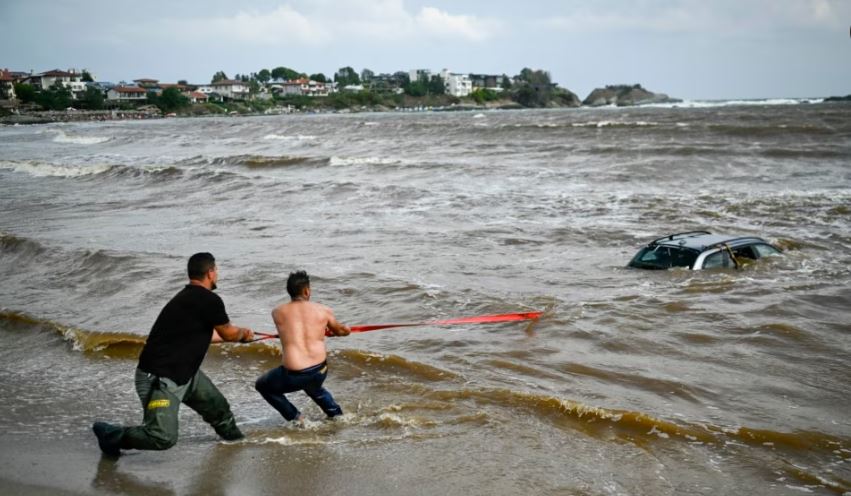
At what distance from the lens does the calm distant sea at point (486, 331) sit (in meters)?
6.06

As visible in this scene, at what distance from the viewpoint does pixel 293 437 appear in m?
6.23

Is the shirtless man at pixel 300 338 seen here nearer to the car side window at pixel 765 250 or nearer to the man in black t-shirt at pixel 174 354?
the man in black t-shirt at pixel 174 354

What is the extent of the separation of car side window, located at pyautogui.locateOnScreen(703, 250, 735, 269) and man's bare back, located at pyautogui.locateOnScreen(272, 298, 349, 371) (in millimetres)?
8510

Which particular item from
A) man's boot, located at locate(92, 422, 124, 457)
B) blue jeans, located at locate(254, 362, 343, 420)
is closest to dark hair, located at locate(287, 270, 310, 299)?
blue jeans, located at locate(254, 362, 343, 420)

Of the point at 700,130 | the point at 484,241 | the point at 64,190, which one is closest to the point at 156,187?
the point at 64,190

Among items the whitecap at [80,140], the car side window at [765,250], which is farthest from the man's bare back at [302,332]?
the whitecap at [80,140]

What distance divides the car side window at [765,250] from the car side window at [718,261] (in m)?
1.03

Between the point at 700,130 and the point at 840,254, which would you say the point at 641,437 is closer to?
the point at 840,254

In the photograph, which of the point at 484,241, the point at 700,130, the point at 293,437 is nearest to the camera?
the point at 293,437

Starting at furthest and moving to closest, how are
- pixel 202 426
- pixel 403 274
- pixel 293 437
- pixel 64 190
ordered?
pixel 64 190, pixel 403 274, pixel 202 426, pixel 293 437

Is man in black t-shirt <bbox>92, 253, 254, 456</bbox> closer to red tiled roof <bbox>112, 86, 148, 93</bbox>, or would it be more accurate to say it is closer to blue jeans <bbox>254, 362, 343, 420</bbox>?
blue jeans <bbox>254, 362, 343, 420</bbox>

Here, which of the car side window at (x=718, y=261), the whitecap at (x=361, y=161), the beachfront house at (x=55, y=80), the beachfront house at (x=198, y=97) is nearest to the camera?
the car side window at (x=718, y=261)

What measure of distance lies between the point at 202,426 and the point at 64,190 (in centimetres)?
2409

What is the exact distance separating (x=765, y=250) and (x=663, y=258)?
227 cm
